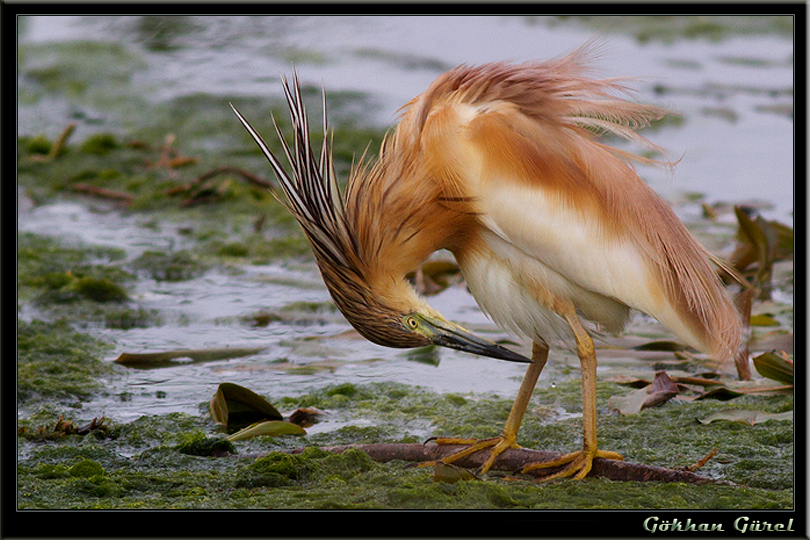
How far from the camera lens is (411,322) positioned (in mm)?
3654

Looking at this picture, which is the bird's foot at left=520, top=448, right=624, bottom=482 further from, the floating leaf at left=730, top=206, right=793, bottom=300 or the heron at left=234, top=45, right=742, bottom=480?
the floating leaf at left=730, top=206, right=793, bottom=300

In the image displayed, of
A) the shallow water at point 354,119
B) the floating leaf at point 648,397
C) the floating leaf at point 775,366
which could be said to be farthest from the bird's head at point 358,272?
the floating leaf at point 775,366

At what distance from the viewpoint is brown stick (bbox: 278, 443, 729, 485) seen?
12.0 ft

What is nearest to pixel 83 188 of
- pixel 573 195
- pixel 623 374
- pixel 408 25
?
pixel 408 25

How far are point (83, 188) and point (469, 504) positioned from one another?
6536mm

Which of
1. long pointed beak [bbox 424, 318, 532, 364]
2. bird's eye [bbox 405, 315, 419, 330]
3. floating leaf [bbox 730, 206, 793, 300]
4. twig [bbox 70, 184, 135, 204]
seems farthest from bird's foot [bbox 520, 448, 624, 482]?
twig [bbox 70, 184, 135, 204]

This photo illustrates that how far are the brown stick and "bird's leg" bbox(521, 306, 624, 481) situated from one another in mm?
41

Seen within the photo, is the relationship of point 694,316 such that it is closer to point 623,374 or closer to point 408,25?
point 623,374

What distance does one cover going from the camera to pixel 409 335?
12.0ft

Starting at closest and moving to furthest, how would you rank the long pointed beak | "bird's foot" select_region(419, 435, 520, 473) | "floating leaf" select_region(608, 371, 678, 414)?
the long pointed beak, "bird's foot" select_region(419, 435, 520, 473), "floating leaf" select_region(608, 371, 678, 414)

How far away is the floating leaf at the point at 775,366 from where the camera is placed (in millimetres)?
4578

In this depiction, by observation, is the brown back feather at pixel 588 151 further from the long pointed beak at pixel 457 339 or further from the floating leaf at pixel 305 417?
the floating leaf at pixel 305 417

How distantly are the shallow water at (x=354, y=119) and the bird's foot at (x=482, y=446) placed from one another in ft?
3.06

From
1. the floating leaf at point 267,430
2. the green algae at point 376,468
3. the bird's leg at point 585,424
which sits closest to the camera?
the green algae at point 376,468
